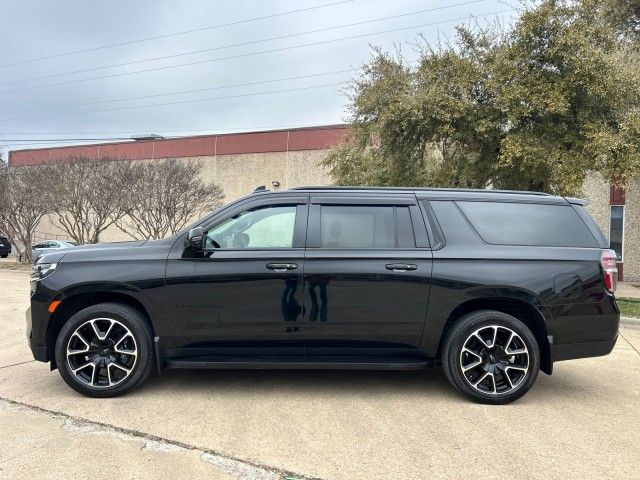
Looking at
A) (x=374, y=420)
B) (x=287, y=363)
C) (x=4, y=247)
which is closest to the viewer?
(x=374, y=420)

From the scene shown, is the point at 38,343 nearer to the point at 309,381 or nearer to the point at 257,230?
the point at 257,230

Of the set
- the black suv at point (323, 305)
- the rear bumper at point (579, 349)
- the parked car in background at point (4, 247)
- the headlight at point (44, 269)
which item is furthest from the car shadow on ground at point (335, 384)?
the parked car in background at point (4, 247)

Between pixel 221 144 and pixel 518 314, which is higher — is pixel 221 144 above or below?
above

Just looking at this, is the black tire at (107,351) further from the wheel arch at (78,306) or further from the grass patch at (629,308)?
the grass patch at (629,308)

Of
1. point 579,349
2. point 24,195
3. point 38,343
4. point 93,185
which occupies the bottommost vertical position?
point 38,343

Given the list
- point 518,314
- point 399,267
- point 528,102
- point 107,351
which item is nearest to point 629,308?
point 528,102

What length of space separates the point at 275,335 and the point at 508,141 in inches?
324

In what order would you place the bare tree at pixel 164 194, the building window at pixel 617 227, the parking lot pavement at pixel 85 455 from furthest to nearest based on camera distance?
the bare tree at pixel 164 194
the building window at pixel 617 227
the parking lot pavement at pixel 85 455

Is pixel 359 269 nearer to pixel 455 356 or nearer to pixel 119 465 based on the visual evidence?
pixel 455 356

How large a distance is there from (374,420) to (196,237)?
2.12 metres

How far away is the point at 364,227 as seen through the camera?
457cm

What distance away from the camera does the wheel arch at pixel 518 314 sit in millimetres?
4500

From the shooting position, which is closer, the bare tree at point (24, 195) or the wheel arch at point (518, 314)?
the wheel arch at point (518, 314)

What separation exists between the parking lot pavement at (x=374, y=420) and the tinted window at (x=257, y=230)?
137cm
